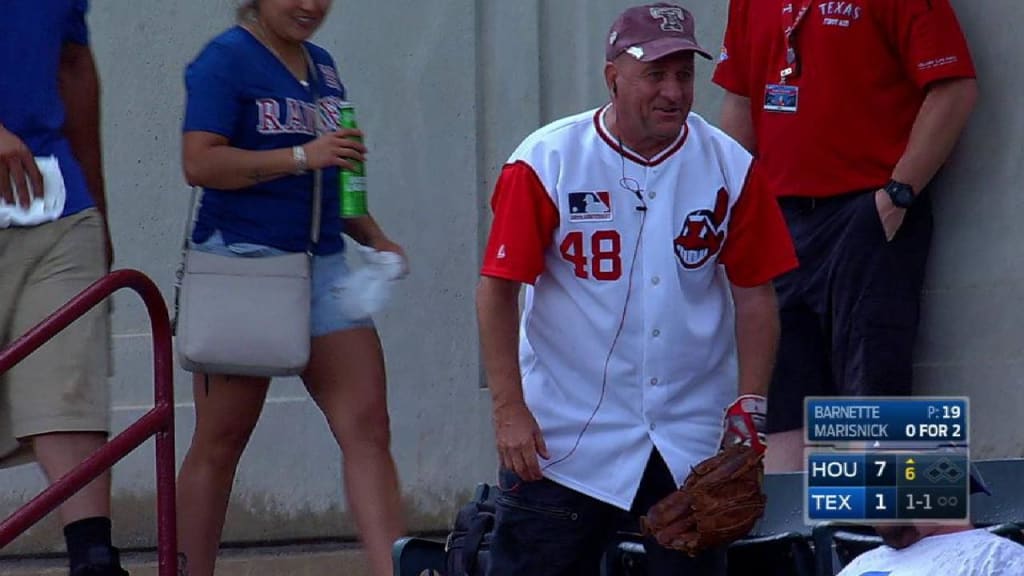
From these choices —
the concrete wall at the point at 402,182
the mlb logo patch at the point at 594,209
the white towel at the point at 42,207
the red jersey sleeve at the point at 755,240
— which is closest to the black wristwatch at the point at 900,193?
the concrete wall at the point at 402,182

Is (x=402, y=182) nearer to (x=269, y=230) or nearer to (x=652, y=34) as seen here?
(x=269, y=230)

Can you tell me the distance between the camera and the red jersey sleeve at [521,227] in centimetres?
475

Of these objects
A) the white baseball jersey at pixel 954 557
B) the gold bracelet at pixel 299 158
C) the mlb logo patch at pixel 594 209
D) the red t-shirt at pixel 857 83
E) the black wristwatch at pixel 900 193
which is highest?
the red t-shirt at pixel 857 83

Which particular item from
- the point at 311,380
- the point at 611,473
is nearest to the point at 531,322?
the point at 611,473

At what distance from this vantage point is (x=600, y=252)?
4.81 metres

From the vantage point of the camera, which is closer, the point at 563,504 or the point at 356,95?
the point at 563,504

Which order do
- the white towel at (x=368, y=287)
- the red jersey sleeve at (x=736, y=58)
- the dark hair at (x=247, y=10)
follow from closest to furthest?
the white towel at (x=368, y=287) < the dark hair at (x=247, y=10) < the red jersey sleeve at (x=736, y=58)

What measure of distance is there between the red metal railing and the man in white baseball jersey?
1.01 meters

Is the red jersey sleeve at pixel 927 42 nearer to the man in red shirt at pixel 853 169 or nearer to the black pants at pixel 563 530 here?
the man in red shirt at pixel 853 169

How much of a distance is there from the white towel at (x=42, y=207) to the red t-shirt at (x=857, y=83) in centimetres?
229

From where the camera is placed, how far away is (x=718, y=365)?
495 cm

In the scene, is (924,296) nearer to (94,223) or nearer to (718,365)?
(718,365)

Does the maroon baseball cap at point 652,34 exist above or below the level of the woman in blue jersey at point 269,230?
above

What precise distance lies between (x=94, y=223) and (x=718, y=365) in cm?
161
